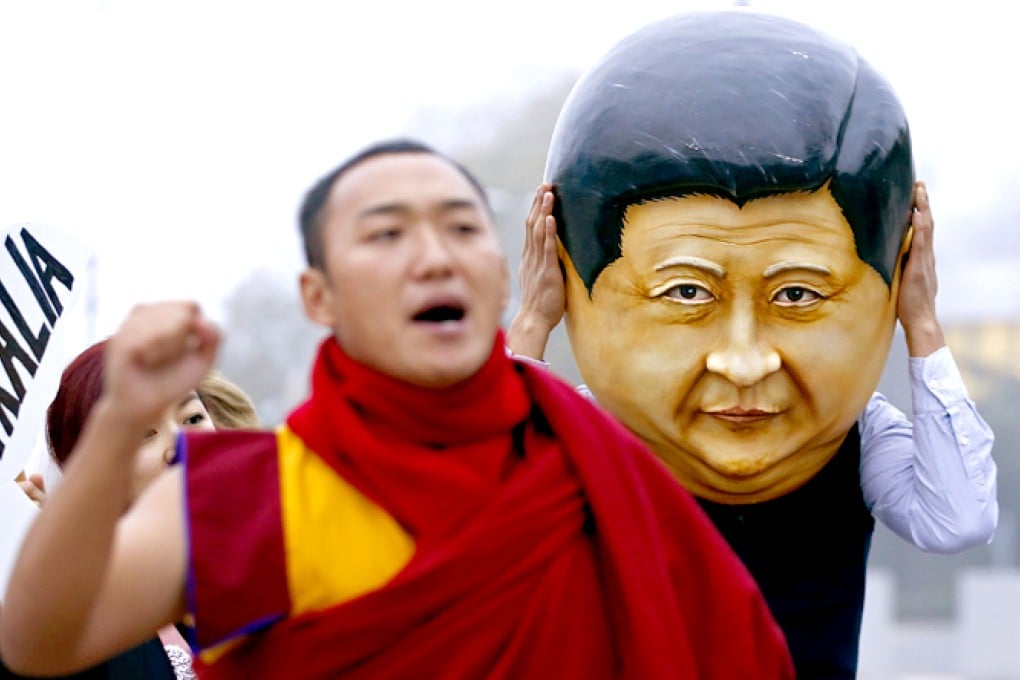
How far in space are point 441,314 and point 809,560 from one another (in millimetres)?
1287

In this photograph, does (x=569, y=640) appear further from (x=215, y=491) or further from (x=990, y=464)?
(x=990, y=464)

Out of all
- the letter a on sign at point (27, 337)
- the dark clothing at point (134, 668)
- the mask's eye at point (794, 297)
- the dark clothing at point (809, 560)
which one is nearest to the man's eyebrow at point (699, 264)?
the mask's eye at point (794, 297)

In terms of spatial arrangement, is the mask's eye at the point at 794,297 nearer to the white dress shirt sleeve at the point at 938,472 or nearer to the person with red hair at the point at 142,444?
the white dress shirt sleeve at the point at 938,472

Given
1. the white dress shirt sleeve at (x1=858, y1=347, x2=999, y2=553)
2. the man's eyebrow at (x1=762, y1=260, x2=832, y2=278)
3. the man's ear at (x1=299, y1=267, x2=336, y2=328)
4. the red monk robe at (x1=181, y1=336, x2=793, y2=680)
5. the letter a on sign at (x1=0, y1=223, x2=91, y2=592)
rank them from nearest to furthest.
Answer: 1. the red monk robe at (x1=181, y1=336, x2=793, y2=680)
2. the man's ear at (x1=299, y1=267, x2=336, y2=328)
3. the man's eyebrow at (x1=762, y1=260, x2=832, y2=278)
4. the white dress shirt sleeve at (x1=858, y1=347, x2=999, y2=553)
5. the letter a on sign at (x1=0, y1=223, x2=91, y2=592)

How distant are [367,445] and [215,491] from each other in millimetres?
196

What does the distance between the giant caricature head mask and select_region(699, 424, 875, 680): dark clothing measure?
58 millimetres

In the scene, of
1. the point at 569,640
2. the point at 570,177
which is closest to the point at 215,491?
the point at 569,640

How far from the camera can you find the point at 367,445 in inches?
75.0

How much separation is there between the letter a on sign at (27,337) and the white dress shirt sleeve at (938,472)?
1690 millimetres

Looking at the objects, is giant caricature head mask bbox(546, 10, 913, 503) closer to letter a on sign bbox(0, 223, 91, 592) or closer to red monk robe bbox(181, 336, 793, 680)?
red monk robe bbox(181, 336, 793, 680)

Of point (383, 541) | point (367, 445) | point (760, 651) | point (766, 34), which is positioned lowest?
point (760, 651)

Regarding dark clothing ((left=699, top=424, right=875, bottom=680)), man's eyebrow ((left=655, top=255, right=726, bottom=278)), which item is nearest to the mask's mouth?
man's eyebrow ((left=655, top=255, right=726, bottom=278))

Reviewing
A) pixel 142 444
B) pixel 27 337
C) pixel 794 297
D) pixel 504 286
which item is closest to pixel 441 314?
pixel 504 286

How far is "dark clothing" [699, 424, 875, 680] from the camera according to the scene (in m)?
2.92
